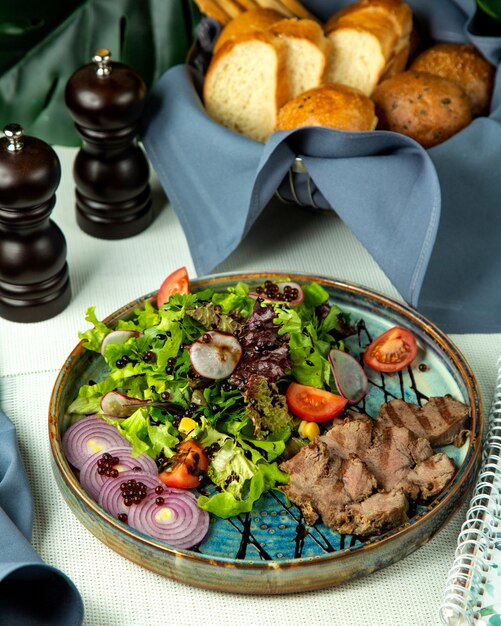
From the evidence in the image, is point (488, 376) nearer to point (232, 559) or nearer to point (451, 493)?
point (451, 493)

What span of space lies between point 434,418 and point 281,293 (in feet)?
1.49

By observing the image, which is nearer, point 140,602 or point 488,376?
point 140,602

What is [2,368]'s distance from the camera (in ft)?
6.62

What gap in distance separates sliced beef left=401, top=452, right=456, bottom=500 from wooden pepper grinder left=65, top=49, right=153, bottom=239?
3.94 ft

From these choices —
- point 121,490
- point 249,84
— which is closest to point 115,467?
point 121,490

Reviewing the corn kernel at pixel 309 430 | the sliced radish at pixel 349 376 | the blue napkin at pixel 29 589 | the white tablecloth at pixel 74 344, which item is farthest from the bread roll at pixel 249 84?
the blue napkin at pixel 29 589

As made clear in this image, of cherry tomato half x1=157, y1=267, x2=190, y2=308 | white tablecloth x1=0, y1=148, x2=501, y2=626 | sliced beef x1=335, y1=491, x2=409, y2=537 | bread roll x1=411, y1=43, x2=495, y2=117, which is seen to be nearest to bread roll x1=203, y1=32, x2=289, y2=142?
white tablecloth x1=0, y1=148, x2=501, y2=626

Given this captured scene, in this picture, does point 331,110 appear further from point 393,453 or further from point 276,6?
point 393,453

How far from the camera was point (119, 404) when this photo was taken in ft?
5.60

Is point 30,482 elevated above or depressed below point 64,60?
below

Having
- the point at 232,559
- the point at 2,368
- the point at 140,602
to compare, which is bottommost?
the point at 2,368

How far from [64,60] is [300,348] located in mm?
1500

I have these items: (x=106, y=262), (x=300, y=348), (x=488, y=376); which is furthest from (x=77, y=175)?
(x=488, y=376)

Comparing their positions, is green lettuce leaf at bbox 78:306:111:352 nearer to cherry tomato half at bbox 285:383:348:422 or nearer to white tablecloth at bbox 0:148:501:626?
white tablecloth at bbox 0:148:501:626
